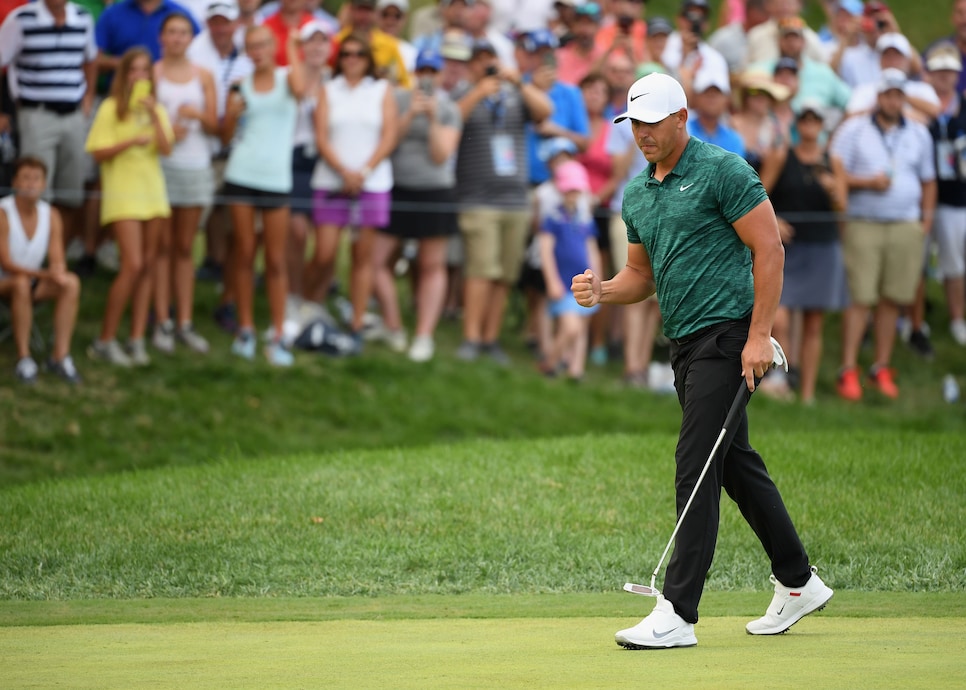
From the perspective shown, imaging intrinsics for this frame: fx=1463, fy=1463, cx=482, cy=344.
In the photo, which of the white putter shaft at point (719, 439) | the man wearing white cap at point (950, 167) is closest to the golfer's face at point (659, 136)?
the white putter shaft at point (719, 439)

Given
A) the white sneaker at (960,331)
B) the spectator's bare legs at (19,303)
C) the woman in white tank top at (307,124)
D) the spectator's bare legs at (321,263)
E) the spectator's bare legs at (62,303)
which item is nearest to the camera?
the spectator's bare legs at (19,303)

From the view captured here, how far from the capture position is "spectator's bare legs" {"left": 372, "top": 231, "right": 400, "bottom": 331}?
14.0 meters

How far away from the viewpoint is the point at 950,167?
1516 cm

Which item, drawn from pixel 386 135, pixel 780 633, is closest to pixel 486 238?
pixel 386 135

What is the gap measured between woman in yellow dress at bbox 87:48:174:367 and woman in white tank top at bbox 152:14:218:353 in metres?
0.20

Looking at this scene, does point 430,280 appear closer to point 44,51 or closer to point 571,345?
point 571,345

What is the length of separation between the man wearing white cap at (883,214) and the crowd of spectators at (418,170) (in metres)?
0.02

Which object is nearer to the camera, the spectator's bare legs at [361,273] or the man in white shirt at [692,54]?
the spectator's bare legs at [361,273]

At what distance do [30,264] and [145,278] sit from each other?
1.01m

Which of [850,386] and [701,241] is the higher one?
[701,241]

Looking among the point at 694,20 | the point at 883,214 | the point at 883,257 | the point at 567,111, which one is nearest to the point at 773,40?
the point at 694,20

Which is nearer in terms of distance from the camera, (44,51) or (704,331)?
(704,331)

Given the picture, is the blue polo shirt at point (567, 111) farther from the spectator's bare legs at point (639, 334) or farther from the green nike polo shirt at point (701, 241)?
the green nike polo shirt at point (701, 241)

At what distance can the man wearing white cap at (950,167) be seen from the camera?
15.2m
